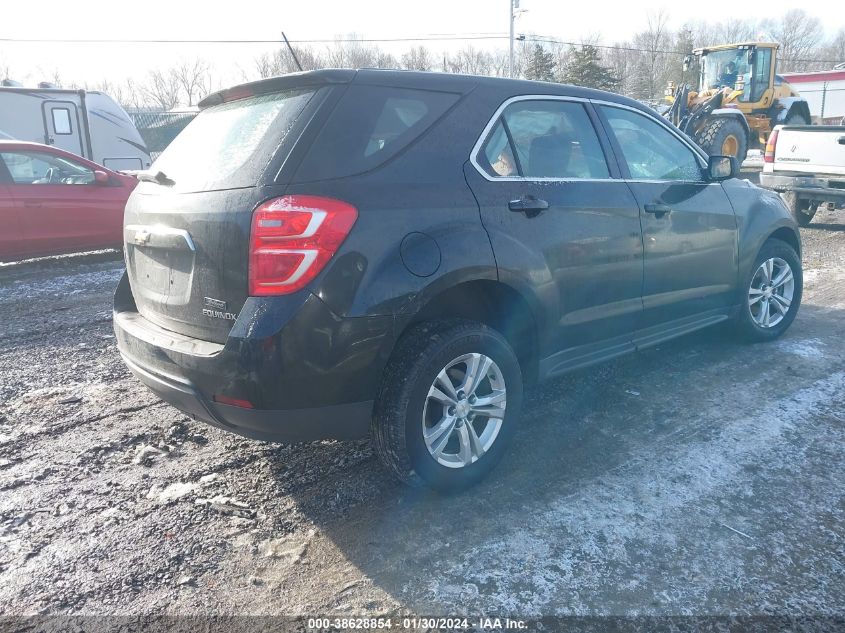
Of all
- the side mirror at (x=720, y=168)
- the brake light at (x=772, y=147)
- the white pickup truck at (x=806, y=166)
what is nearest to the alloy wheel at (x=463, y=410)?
the side mirror at (x=720, y=168)

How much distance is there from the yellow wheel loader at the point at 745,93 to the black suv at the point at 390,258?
1336 centimetres

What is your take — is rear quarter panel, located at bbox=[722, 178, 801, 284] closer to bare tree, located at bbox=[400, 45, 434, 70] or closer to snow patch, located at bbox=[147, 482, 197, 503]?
snow patch, located at bbox=[147, 482, 197, 503]

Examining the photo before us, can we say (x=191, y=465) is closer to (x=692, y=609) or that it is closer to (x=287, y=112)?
(x=287, y=112)

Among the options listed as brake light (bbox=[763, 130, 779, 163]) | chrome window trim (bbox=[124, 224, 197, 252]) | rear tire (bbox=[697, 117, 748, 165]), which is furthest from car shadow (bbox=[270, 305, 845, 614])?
rear tire (bbox=[697, 117, 748, 165])

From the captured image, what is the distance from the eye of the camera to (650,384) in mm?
4387

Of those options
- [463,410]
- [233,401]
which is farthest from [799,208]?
[233,401]

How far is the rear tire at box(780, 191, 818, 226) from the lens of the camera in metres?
10.4

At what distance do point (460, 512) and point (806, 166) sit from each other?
377 inches

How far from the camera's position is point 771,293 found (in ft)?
16.8

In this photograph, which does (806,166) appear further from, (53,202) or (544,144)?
(53,202)

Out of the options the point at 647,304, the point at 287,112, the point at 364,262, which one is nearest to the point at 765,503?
the point at 647,304

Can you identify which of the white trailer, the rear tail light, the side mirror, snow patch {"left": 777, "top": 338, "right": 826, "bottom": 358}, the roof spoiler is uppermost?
the white trailer

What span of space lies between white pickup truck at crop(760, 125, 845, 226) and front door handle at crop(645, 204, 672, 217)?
7060 mm

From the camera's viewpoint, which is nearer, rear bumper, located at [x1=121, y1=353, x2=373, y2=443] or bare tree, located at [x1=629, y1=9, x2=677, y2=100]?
rear bumper, located at [x1=121, y1=353, x2=373, y2=443]
